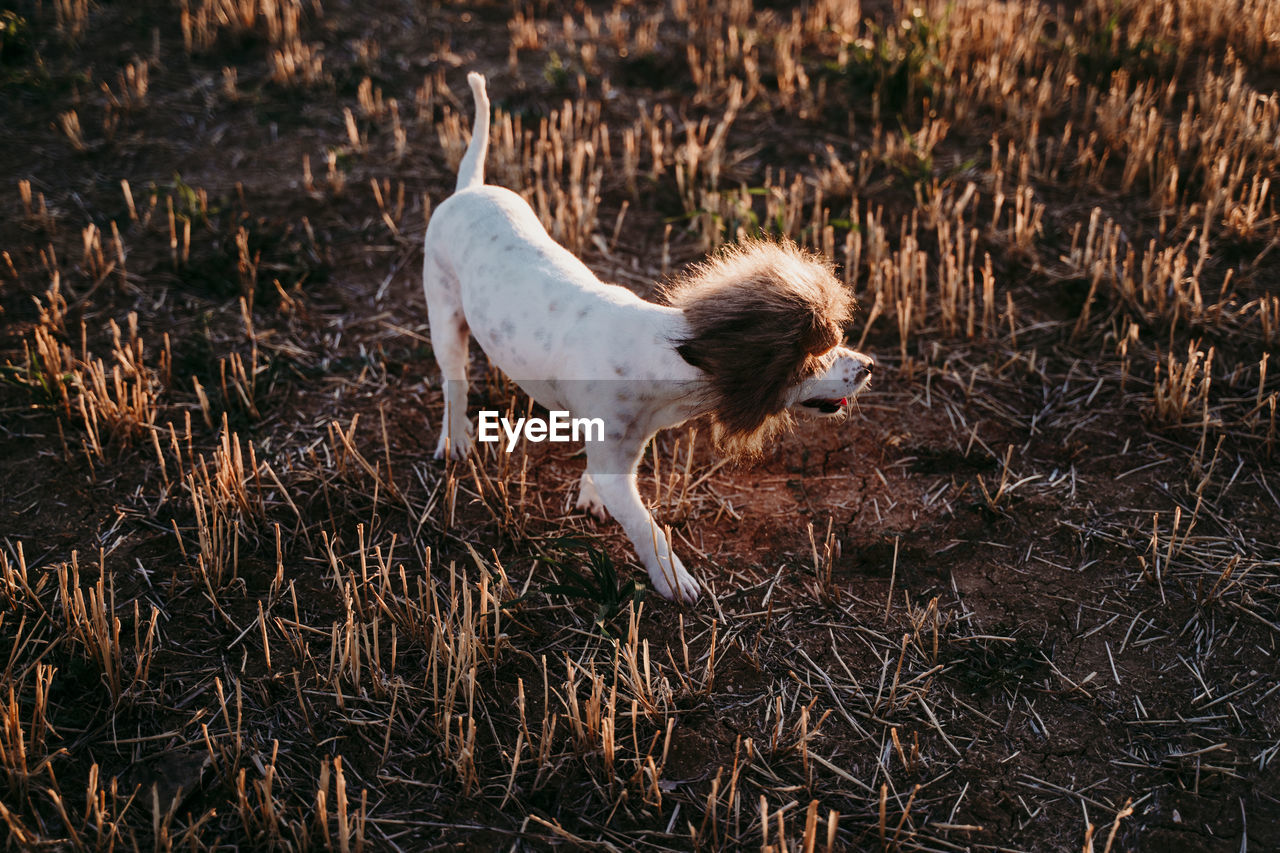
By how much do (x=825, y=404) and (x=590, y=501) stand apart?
123 cm

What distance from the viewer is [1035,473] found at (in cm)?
407

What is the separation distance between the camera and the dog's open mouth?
322 centimetres

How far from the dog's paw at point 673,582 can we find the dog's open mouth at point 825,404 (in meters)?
0.79

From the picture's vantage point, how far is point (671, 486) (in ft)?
12.8

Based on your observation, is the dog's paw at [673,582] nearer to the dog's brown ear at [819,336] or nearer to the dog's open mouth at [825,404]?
the dog's open mouth at [825,404]

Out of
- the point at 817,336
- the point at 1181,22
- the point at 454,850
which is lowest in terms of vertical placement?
the point at 454,850

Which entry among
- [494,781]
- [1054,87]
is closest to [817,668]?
[494,781]

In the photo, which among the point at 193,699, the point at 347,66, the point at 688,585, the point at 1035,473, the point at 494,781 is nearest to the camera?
the point at 494,781

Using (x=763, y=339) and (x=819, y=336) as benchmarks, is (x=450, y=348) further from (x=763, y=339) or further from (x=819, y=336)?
(x=819, y=336)

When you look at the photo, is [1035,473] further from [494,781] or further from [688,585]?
[494,781]

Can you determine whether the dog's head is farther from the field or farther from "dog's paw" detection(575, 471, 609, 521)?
"dog's paw" detection(575, 471, 609, 521)

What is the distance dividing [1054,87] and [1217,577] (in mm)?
4980

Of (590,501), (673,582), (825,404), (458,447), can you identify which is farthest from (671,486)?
(458,447)

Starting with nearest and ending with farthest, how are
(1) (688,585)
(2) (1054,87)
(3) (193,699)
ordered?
1. (3) (193,699)
2. (1) (688,585)
3. (2) (1054,87)
